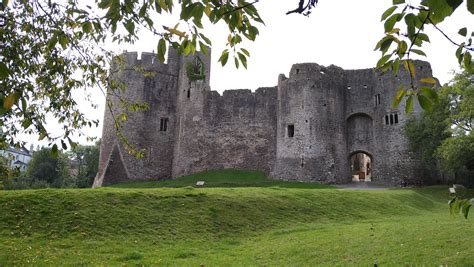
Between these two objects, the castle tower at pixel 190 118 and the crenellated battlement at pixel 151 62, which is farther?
the crenellated battlement at pixel 151 62

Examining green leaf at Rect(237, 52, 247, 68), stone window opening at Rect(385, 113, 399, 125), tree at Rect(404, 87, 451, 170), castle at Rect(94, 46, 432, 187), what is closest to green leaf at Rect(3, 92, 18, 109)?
green leaf at Rect(237, 52, 247, 68)

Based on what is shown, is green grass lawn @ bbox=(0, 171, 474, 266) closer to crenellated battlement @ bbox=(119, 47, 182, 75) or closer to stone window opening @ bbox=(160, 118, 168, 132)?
stone window opening @ bbox=(160, 118, 168, 132)

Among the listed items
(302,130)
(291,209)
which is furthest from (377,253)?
(302,130)

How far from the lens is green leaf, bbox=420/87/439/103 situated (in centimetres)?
285

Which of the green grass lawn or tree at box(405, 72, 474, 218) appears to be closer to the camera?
the green grass lawn

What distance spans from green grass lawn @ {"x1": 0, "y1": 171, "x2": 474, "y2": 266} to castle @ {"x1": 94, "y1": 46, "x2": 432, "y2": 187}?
15961 mm

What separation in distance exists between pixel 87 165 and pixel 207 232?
50.9m

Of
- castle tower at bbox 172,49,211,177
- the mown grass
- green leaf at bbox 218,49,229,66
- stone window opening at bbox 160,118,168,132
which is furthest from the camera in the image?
stone window opening at bbox 160,118,168,132

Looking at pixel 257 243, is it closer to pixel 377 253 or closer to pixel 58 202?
A: pixel 377 253

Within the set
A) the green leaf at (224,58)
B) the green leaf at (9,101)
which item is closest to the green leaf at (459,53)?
the green leaf at (224,58)

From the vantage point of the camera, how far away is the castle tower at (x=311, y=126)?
33781mm

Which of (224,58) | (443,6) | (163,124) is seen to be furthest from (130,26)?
(163,124)

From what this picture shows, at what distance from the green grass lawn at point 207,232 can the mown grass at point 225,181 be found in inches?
505

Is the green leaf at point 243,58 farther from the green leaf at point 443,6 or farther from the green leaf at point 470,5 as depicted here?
the green leaf at point 470,5
